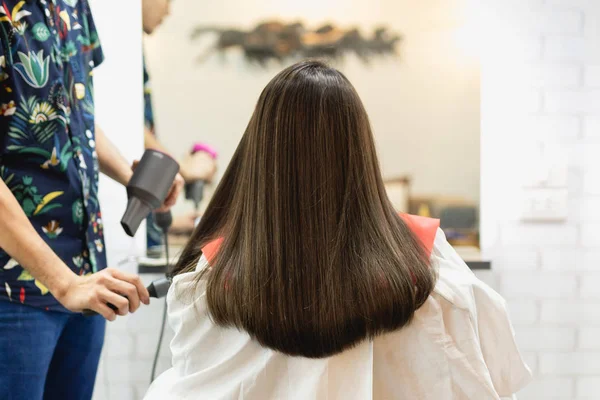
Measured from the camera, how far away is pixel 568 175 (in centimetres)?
209

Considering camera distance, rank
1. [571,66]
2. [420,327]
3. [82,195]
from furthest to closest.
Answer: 1. [571,66]
2. [82,195]
3. [420,327]

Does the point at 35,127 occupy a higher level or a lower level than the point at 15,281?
higher

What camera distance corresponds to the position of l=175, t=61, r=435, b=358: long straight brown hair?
35.8 inches

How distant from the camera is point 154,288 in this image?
1.19m

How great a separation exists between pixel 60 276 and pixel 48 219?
0.19 m

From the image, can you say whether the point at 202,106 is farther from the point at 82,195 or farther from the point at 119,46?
the point at 82,195

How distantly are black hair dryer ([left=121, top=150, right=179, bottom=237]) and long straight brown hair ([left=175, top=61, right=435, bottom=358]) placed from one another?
1.57 feet

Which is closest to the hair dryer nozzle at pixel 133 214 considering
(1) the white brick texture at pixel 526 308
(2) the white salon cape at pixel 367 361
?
(2) the white salon cape at pixel 367 361

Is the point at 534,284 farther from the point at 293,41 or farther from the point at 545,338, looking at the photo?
the point at 293,41

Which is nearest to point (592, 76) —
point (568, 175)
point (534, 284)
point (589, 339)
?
point (568, 175)

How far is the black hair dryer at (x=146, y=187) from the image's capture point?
1.40 meters

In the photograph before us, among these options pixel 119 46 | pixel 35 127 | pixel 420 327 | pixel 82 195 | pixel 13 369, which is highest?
pixel 119 46

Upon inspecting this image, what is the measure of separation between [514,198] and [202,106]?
3.66ft

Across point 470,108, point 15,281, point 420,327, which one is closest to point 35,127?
point 15,281
